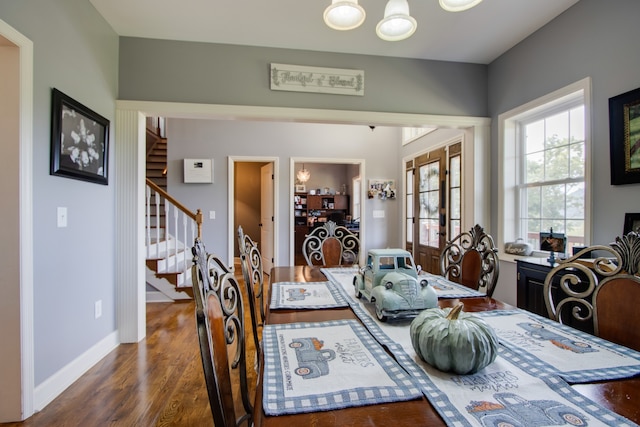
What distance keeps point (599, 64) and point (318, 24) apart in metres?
2.08

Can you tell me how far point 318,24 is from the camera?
258 centimetres

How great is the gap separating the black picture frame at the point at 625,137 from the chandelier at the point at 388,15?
1.41 metres

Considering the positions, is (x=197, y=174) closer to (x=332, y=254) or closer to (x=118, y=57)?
(x=118, y=57)

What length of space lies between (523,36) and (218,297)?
3.39 m

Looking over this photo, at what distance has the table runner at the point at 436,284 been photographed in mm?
1537

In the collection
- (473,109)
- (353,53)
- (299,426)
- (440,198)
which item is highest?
(353,53)

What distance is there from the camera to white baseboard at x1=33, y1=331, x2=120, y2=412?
5.90 feet

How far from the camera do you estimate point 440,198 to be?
427 centimetres

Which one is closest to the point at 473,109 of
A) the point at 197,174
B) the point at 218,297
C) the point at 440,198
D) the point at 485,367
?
the point at 440,198

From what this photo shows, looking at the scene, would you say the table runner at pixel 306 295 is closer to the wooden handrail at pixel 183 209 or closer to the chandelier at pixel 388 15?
the chandelier at pixel 388 15

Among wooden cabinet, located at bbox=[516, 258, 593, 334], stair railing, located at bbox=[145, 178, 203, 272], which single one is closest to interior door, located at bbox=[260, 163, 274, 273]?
stair railing, located at bbox=[145, 178, 203, 272]

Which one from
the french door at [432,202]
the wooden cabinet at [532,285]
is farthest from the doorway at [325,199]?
the wooden cabinet at [532,285]

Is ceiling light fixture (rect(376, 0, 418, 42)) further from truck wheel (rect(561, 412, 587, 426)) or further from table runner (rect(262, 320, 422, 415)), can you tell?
truck wheel (rect(561, 412, 587, 426))

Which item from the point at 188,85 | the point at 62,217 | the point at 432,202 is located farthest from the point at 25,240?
the point at 432,202
